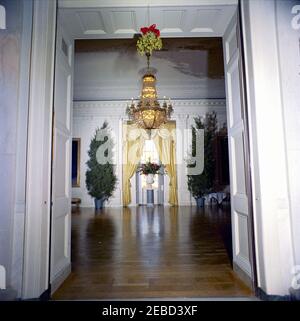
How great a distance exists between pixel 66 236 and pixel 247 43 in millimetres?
2612

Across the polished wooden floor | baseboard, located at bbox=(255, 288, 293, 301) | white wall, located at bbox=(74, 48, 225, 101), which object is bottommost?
the polished wooden floor

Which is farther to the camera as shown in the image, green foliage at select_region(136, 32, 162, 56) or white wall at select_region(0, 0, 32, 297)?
Answer: green foliage at select_region(136, 32, 162, 56)

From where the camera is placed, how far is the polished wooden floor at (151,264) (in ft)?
6.93

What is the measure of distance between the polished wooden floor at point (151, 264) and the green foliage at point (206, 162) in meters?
3.78

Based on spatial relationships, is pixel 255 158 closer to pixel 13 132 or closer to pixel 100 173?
pixel 13 132

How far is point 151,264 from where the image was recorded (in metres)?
2.76

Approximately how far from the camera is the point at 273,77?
77.9 inches

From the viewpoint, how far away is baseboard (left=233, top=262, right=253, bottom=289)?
2171 millimetres

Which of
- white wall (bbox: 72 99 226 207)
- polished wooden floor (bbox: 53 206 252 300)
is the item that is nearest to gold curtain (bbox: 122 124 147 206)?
white wall (bbox: 72 99 226 207)

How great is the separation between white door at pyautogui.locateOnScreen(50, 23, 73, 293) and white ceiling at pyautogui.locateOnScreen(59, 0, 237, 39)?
0.23 meters

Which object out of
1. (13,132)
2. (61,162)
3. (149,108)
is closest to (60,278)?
(61,162)

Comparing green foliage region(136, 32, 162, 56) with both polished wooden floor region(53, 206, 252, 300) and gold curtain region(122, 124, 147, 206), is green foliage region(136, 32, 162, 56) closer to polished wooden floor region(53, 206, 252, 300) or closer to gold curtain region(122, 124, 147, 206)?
polished wooden floor region(53, 206, 252, 300)
